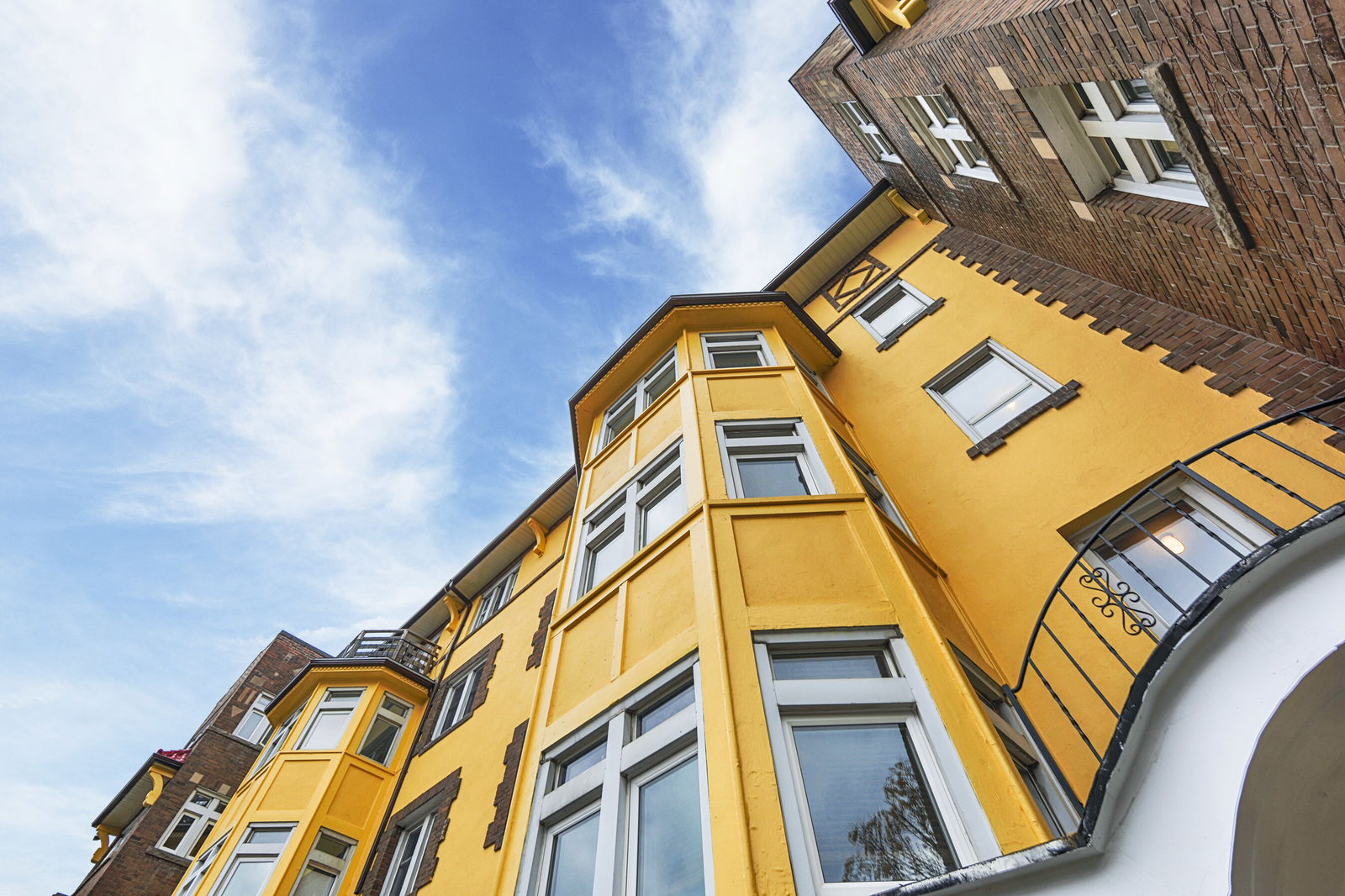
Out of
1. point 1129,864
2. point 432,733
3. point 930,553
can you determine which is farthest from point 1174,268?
point 432,733

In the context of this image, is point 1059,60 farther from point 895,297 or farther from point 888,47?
point 895,297

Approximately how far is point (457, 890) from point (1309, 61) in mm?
12744

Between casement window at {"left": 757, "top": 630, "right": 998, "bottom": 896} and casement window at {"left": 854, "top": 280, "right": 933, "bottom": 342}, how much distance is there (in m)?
8.23

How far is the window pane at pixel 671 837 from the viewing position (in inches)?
194

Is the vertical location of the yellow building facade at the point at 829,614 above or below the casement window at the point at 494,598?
below

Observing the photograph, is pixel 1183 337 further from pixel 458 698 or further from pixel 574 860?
pixel 458 698

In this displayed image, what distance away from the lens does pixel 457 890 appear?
934 centimetres

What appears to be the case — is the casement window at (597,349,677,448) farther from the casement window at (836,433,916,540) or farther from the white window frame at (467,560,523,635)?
the white window frame at (467,560,523,635)

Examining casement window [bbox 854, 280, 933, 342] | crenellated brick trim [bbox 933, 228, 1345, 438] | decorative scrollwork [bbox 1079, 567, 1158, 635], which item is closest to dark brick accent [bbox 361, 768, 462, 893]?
decorative scrollwork [bbox 1079, 567, 1158, 635]

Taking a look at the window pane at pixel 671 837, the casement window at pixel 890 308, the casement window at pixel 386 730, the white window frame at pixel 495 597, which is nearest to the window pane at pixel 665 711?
the window pane at pixel 671 837

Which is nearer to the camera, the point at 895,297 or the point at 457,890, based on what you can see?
the point at 457,890

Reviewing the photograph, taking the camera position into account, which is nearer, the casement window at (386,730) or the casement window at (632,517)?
the casement window at (632,517)

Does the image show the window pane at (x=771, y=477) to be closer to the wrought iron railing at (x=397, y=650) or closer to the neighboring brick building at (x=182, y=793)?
the wrought iron railing at (x=397, y=650)

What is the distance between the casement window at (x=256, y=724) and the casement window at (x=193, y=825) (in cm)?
254
